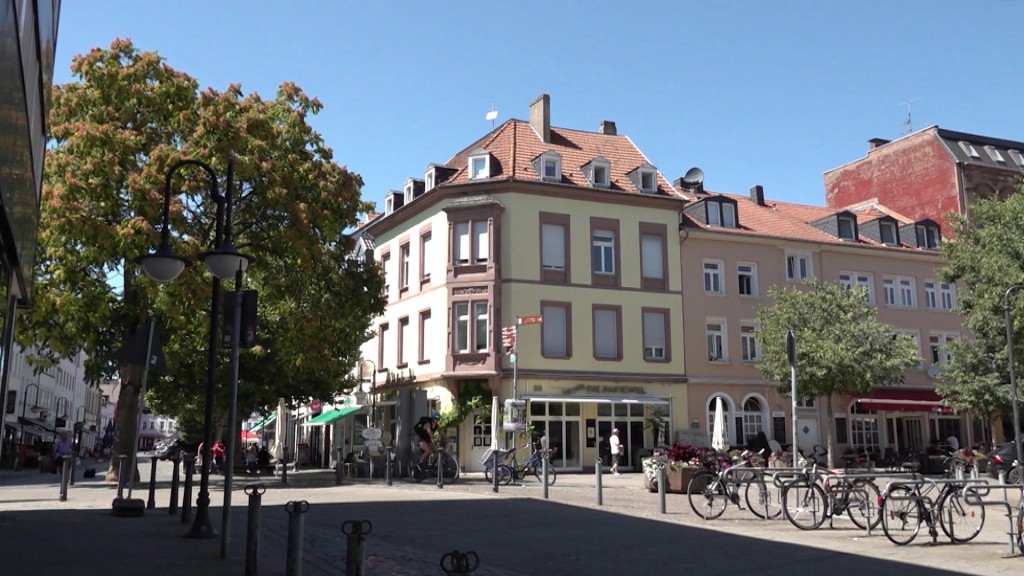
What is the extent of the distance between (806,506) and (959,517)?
234cm

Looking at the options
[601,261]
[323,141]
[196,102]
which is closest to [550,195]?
[601,261]

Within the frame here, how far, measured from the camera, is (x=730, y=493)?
15.3 metres

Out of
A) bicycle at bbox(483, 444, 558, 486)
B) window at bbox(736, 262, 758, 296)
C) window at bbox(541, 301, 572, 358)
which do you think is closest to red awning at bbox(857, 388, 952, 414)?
window at bbox(736, 262, 758, 296)

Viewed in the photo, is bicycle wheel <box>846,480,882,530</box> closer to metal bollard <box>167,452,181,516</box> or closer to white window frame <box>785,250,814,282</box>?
metal bollard <box>167,452,181,516</box>

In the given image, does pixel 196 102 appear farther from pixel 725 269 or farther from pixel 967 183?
pixel 967 183

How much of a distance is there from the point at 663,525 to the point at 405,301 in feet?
89.2

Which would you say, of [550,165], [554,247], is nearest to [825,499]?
[554,247]

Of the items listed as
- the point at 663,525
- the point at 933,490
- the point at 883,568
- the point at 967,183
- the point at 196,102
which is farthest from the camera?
the point at 967,183

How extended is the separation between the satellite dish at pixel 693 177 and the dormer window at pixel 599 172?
7881 millimetres

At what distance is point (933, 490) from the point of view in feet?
39.8

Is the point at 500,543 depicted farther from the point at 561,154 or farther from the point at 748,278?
the point at 748,278

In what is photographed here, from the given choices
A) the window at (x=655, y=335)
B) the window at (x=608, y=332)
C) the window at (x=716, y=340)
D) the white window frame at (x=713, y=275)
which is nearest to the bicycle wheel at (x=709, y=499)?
the window at (x=608, y=332)

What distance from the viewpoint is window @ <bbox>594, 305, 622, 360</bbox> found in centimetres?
3672

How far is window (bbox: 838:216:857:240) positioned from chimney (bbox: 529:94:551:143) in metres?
15.0
